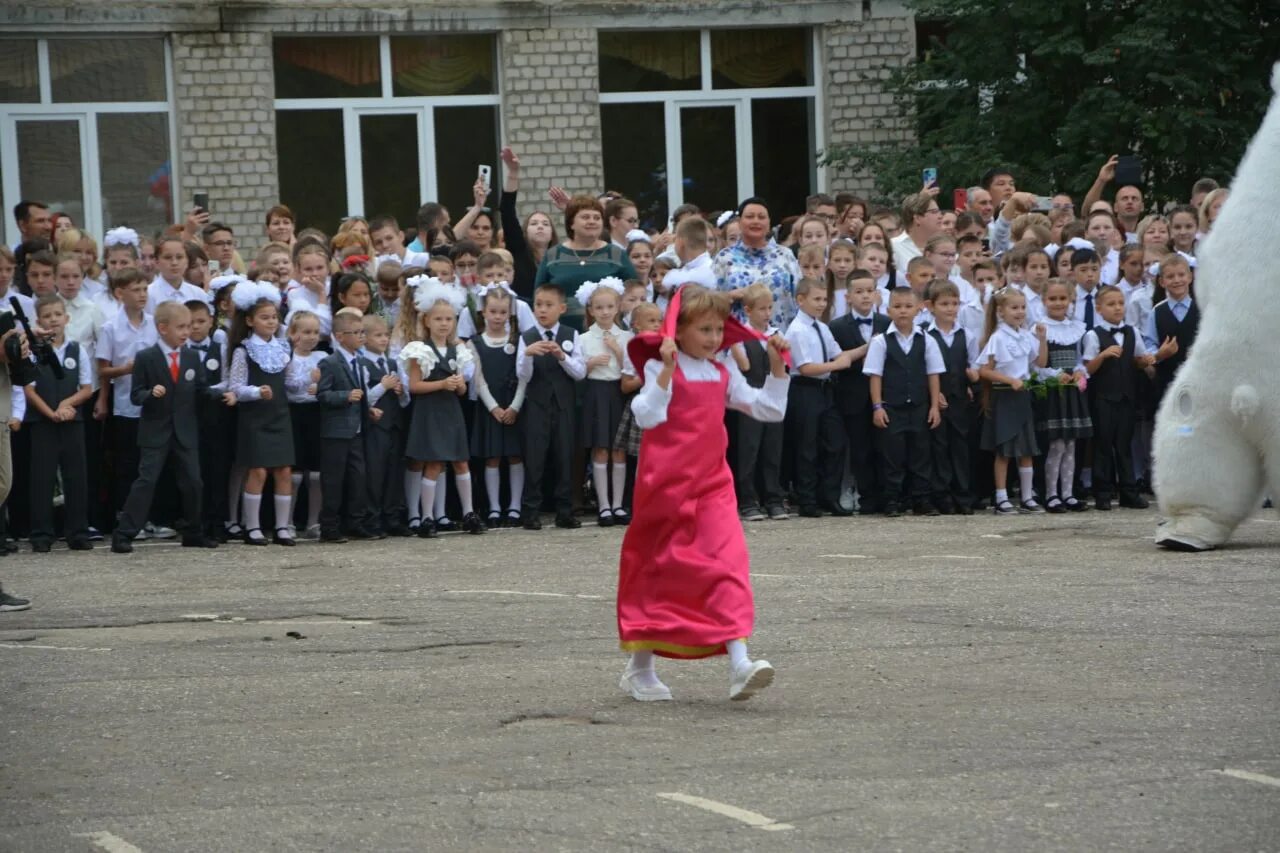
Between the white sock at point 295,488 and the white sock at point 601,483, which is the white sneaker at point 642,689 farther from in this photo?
the white sock at point 601,483

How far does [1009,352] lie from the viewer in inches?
605

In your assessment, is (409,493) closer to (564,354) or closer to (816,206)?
(564,354)

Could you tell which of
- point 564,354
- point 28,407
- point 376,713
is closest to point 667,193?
point 564,354

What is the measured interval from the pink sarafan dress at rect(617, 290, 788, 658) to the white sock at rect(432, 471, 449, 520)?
6273 mm

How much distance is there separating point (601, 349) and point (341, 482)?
7.08 ft

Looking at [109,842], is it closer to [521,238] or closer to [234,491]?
[234,491]

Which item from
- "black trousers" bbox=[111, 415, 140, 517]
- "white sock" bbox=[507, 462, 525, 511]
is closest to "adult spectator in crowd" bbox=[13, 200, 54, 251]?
"black trousers" bbox=[111, 415, 140, 517]

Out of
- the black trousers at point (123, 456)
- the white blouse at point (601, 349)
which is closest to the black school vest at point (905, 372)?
the white blouse at point (601, 349)

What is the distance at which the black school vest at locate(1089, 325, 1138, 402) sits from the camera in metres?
15.7

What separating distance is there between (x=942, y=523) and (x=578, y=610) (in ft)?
16.1

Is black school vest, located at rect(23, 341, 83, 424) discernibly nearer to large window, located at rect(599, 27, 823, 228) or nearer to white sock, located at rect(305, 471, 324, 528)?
white sock, located at rect(305, 471, 324, 528)

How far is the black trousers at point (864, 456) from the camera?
15453mm

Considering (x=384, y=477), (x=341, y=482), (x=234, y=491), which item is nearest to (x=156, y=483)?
(x=234, y=491)

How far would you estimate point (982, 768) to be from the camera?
6.46m
